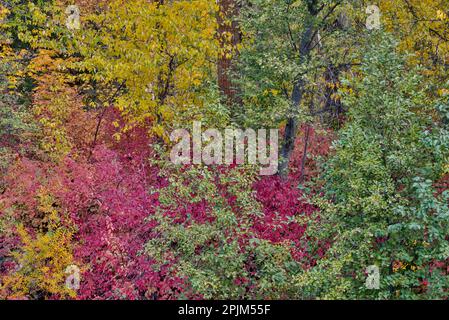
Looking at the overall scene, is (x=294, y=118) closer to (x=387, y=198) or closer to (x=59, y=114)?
(x=387, y=198)

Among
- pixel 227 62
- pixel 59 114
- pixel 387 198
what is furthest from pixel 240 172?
pixel 59 114

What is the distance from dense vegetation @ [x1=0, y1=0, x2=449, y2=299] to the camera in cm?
597

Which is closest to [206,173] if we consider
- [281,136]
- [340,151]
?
[340,151]

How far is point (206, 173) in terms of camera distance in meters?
7.14

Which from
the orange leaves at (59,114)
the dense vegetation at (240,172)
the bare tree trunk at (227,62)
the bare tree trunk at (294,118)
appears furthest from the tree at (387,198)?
the orange leaves at (59,114)

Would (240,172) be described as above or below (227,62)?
below

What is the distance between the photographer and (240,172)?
780 centimetres

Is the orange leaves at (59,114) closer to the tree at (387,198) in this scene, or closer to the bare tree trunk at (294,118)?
the bare tree trunk at (294,118)

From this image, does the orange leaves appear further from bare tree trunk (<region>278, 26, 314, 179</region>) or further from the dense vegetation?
bare tree trunk (<region>278, 26, 314, 179</region>)

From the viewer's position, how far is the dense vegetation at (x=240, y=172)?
5969 mm

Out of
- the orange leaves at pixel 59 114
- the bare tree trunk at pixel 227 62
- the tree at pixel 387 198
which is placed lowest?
the tree at pixel 387 198

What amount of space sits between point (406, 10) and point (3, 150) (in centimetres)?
1061

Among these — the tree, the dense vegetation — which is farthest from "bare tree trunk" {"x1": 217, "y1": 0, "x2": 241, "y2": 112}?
the tree
